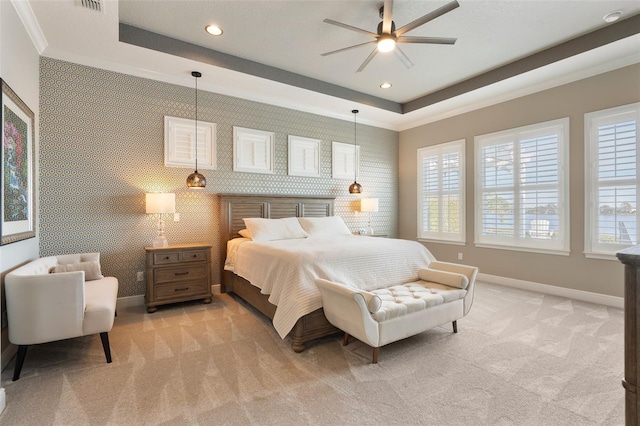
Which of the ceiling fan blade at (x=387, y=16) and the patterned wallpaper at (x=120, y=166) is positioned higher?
the ceiling fan blade at (x=387, y=16)

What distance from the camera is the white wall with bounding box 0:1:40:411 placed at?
240 cm

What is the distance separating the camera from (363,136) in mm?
6363

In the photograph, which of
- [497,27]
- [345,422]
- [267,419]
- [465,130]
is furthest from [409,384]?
[465,130]

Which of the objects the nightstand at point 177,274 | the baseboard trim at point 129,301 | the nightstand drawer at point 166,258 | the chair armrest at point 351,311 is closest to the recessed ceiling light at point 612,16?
the chair armrest at point 351,311

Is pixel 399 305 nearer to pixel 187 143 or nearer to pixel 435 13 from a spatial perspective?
pixel 435 13

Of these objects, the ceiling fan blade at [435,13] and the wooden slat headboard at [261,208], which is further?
the wooden slat headboard at [261,208]

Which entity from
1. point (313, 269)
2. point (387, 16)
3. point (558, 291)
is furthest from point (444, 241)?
point (387, 16)

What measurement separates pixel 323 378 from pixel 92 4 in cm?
382

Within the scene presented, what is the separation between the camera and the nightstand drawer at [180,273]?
378 cm

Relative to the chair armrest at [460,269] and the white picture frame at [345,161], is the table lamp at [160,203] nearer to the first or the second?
the white picture frame at [345,161]

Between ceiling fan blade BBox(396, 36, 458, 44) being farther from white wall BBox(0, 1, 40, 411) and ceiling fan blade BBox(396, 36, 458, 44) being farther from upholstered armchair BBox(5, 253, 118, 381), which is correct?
upholstered armchair BBox(5, 253, 118, 381)

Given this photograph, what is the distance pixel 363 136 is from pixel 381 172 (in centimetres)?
89

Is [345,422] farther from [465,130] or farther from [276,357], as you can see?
[465,130]

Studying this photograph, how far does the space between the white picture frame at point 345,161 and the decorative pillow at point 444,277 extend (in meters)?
3.02
